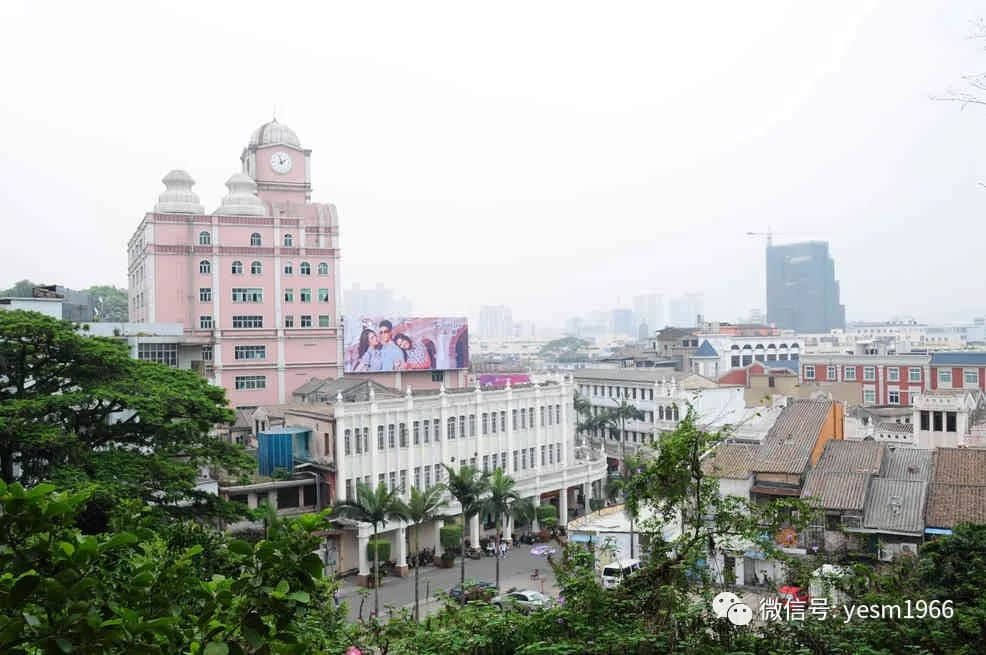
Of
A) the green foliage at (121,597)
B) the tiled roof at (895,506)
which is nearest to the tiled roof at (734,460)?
the tiled roof at (895,506)

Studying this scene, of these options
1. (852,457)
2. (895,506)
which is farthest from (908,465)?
(895,506)

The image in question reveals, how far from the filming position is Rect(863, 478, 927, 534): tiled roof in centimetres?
2067

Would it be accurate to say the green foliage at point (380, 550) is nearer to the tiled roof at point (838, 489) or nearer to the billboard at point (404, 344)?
the tiled roof at point (838, 489)

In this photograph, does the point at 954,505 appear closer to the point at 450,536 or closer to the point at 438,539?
the point at 450,536

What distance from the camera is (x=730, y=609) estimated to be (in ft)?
30.9

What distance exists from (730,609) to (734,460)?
16.2 meters

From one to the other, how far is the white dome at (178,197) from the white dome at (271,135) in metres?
5.15

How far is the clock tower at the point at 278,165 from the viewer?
47469 millimetres

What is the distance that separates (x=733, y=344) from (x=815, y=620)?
63.8 metres

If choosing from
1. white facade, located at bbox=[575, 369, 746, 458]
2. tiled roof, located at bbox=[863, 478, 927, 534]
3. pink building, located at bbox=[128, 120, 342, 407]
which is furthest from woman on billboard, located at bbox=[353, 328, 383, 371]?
tiled roof, located at bbox=[863, 478, 927, 534]

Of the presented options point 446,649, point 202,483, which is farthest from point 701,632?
point 202,483

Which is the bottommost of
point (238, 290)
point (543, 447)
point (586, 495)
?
point (586, 495)

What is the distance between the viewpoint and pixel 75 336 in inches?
702

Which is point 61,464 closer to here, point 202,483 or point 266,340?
point 202,483
